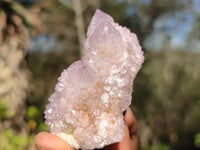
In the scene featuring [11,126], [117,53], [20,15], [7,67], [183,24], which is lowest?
[11,126]

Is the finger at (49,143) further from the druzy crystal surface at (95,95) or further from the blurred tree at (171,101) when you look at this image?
the blurred tree at (171,101)

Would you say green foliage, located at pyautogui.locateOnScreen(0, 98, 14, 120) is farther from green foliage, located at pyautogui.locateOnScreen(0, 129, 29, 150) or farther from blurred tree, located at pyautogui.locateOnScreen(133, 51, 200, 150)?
blurred tree, located at pyautogui.locateOnScreen(133, 51, 200, 150)

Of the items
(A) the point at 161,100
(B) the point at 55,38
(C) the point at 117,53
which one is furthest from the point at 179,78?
(C) the point at 117,53

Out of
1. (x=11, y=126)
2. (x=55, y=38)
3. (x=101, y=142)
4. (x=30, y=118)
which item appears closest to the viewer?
(x=101, y=142)

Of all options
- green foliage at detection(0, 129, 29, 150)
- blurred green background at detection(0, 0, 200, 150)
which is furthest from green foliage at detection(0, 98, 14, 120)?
blurred green background at detection(0, 0, 200, 150)

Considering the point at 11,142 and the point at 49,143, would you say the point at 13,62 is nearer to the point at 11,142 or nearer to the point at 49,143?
the point at 11,142

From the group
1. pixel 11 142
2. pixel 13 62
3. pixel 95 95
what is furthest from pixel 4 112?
pixel 95 95

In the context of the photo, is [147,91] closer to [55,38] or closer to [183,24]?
[183,24]

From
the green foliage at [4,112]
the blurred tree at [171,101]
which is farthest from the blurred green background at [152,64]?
the green foliage at [4,112]
